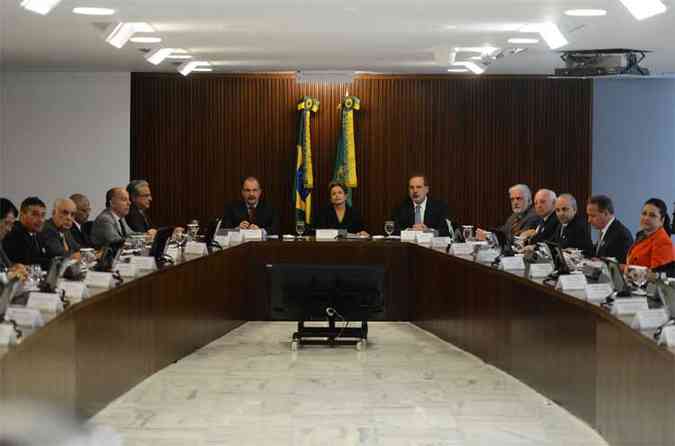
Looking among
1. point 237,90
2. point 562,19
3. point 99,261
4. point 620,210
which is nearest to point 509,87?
point 620,210

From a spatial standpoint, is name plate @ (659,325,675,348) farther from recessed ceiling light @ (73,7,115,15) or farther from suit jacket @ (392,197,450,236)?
suit jacket @ (392,197,450,236)

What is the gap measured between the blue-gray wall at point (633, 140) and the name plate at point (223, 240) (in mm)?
5296

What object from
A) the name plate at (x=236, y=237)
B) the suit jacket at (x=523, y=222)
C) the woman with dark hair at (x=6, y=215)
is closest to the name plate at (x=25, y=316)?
the woman with dark hair at (x=6, y=215)

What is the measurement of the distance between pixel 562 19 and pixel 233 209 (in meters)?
3.88

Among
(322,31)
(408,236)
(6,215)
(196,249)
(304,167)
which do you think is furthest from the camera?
(304,167)

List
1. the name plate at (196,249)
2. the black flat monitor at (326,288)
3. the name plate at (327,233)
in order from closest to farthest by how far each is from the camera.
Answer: the black flat monitor at (326,288) → the name plate at (196,249) → the name plate at (327,233)

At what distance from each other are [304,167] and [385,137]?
997 mm

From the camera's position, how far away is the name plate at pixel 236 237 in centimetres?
1002

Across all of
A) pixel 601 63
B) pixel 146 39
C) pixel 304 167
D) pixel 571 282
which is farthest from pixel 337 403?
pixel 304 167

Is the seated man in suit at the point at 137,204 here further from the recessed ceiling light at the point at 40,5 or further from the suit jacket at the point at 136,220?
the recessed ceiling light at the point at 40,5

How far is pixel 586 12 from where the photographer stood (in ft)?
25.7

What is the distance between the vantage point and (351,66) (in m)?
12.0

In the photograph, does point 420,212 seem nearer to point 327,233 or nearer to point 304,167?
point 327,233

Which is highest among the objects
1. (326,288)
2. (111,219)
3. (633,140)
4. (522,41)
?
(522,41)
